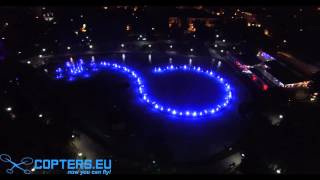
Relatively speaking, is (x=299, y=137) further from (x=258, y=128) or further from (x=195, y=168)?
(x=195, y=168)

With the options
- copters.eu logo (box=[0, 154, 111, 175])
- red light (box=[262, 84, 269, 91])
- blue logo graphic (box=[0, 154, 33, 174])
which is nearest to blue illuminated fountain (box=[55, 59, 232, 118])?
red light (box=[262, 84, 269, 91])

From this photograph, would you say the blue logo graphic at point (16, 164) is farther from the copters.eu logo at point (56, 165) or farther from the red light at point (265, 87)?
the red light at point (265, 87)

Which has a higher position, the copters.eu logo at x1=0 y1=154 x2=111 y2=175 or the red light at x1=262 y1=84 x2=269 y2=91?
the red light at x1=262 y1=84 x2=269 y2=91

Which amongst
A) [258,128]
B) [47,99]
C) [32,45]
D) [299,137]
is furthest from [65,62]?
[299,137]

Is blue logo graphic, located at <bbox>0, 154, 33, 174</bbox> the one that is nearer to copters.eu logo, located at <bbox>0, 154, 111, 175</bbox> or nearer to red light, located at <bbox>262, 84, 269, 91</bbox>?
copters.eu logo, located at <bbox>0, 154, 111, 175</bbox>

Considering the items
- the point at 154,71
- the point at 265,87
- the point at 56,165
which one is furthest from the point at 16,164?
the point at 265,87

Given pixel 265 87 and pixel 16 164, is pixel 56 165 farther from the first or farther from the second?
pixel 265 87
